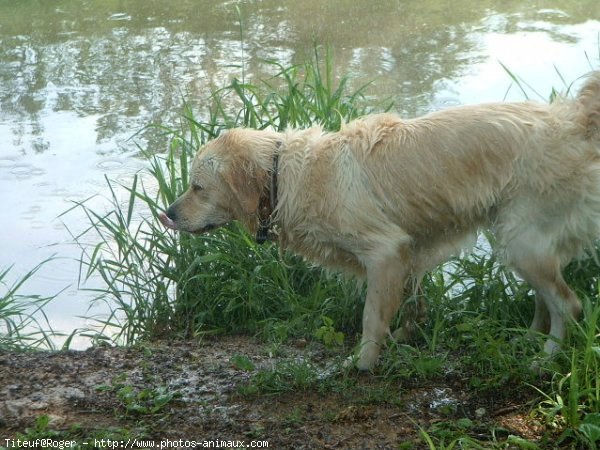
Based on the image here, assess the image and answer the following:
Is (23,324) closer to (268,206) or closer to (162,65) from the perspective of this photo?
(268,206)

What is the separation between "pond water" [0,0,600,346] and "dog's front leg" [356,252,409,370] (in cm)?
261

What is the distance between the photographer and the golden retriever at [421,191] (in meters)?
4.56

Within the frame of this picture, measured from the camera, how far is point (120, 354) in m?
5.21

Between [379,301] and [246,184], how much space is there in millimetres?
957

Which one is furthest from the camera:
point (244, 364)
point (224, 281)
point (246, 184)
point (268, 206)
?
point (224, 281)

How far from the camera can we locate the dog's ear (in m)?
4.87

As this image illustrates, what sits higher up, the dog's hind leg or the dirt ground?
the dog's hind leg

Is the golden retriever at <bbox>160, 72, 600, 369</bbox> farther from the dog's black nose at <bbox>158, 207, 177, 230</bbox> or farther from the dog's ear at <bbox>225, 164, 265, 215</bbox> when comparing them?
the dog's black nose at <bbox>158, 207, 177, 230</bbox>

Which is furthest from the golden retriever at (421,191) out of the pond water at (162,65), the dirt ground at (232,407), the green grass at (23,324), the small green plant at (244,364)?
the pond water at (162,65)

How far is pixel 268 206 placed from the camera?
4996 millimetres

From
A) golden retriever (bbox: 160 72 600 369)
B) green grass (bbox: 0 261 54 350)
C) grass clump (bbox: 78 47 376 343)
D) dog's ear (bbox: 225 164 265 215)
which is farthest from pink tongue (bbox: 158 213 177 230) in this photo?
green grass (bbox: 0 261 54 350)

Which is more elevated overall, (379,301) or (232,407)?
(379,301)

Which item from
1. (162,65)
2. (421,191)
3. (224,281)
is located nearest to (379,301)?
(421,191)

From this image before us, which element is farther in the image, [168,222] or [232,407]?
[168,222]
